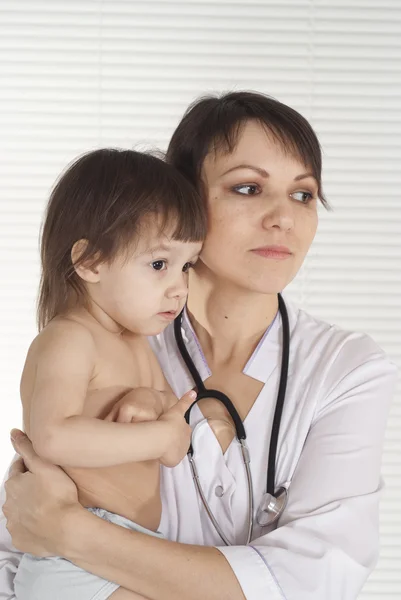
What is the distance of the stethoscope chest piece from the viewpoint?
5.52ft

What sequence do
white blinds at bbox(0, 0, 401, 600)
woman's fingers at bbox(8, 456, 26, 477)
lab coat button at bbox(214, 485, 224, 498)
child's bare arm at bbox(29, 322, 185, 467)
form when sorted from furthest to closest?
white blinds at bbox(0, 0, 401, 600), lab coat button at bbox(214, 485, 224, 498), woman's fingers at bbox(8, 456, 26, 477), child's bare arm at bbox(29, 322, 185, 467)

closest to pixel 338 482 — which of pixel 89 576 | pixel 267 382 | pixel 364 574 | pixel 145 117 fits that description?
pixel 364 574

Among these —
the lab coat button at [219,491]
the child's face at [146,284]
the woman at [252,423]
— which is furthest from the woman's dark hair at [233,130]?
the lab coat button at [219,491]

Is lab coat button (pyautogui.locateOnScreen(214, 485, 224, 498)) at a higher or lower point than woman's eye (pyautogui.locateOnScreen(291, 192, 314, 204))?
lower

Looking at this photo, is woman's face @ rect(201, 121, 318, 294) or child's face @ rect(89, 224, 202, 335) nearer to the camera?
child's face @ rect(89, 224, 202, 335)

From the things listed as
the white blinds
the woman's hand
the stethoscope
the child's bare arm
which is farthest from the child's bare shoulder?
the white blinds

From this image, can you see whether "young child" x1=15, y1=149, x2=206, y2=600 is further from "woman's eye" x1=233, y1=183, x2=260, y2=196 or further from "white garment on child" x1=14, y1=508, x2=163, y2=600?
"woman's eye" x1=233, y1=183, x2=260, y2=196

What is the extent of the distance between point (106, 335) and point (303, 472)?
45 centimetres

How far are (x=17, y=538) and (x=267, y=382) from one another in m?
0.60

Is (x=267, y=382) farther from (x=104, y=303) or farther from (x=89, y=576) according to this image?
(x=89, y=576)

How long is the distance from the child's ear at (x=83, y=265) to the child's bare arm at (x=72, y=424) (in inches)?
4.9

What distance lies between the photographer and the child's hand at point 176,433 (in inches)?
61.1

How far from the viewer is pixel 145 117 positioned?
127 inches

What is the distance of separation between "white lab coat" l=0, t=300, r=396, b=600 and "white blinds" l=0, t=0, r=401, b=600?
1.38 m
